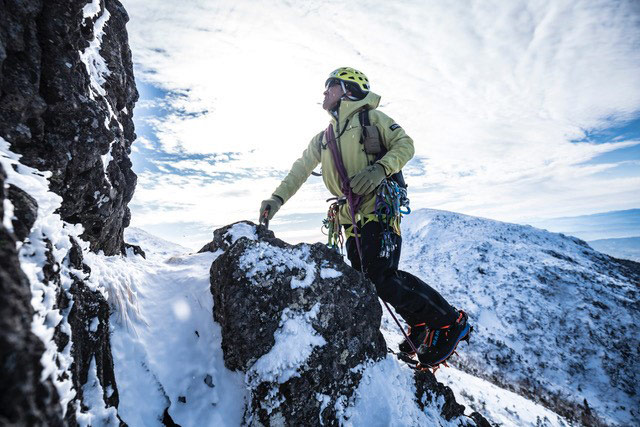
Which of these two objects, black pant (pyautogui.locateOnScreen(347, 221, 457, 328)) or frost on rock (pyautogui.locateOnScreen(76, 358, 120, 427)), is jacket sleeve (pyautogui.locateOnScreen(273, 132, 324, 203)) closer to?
black pant (pyautogui.locateOnScreen(347, 221, 457, 328))

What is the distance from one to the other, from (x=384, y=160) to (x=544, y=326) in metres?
13.2

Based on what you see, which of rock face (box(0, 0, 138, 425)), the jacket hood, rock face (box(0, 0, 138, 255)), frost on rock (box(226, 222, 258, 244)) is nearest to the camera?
rock face (box(0, 0, 138, 425))

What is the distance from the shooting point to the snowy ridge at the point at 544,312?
985 cm

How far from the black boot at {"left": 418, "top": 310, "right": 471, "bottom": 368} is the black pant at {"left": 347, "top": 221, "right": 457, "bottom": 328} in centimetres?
11

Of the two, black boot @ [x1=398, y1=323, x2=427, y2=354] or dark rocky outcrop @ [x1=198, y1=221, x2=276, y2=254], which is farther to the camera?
dark rocky outcrop @ [x1=198, y1=221, x2=276, y2=254]

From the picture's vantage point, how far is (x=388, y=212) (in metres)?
3.89

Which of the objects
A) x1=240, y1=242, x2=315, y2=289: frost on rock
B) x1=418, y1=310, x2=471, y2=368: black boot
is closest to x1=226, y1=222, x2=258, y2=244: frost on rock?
x1=240, y1=242, x2=315, y2=289: frost on rock

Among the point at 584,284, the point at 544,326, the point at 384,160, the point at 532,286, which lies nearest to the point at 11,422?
the point at 384,160

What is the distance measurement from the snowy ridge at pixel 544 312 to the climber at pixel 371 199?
851cm

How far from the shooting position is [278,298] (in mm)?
3242

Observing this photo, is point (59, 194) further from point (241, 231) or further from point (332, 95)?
point (332, 95)

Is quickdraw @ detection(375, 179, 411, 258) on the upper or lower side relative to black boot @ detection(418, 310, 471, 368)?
upper

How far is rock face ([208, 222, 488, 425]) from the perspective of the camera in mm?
2855

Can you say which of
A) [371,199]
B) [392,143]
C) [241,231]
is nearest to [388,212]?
[371,199]
